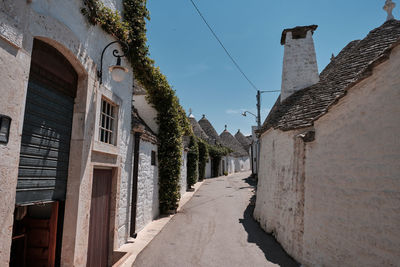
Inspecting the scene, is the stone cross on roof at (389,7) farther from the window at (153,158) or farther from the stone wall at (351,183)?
the window at (153,158)

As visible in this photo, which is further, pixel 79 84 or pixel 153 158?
pixel 153 158

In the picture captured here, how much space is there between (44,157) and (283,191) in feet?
21.3

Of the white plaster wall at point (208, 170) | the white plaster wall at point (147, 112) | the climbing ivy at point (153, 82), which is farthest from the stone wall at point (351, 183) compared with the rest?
the white plaster wall at point (208, 170)

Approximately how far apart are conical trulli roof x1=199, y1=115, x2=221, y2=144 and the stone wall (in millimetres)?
23834

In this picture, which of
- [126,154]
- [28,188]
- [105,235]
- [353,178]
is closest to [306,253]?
[353,178]

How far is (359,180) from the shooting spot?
14.0 feet

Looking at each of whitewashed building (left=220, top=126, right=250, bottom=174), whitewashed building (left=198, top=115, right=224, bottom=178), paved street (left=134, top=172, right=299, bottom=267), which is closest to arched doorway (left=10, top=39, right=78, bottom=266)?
paved street (left=134, top=172, right=299, bottom=267)

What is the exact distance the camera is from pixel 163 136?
32.7ft

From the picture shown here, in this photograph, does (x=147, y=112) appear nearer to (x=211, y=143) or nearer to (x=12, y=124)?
(x=12, y=124)

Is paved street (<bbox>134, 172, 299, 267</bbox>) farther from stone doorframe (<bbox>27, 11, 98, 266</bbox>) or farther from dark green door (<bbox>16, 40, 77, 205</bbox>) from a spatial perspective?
dark green door (<bbox>16, 40, 77, 205</bbox>)

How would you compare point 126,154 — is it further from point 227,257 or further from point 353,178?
point 353,178

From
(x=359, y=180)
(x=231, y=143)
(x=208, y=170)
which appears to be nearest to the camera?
(x=359, y=180)

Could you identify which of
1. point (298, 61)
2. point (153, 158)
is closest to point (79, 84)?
point (153, 158)

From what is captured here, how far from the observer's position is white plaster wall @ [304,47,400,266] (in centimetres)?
364
